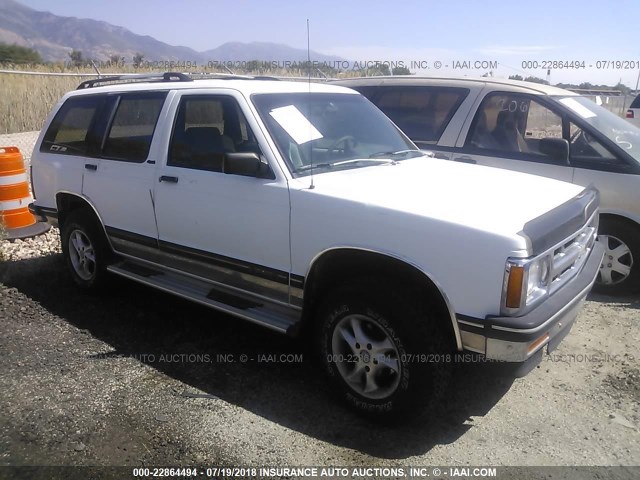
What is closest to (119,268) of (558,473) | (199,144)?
(199,144)

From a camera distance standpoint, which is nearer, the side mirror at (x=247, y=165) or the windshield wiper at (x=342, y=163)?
the side mirror at (x=247, y=165)

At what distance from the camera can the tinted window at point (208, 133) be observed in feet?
12.8

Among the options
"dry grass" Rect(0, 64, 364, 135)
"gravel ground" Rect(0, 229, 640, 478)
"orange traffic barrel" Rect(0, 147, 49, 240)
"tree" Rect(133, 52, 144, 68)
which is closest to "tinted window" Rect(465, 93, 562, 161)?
"gravel ground" Rect(0, 229, 640, 478)

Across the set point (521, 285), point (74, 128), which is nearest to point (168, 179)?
point (74, 128)

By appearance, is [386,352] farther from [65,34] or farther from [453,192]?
[65,34]

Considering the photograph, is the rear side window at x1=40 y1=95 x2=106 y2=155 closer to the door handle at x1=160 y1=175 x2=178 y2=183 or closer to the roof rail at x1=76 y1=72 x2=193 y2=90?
the roof rail at x1=76 y1=72 x2=193 y2=90

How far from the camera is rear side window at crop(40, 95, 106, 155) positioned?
5.03 m

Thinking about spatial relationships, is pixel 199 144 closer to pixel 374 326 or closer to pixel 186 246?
pixel 186 246

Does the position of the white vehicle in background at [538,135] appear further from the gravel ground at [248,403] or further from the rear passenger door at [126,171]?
the rear passenger door at [126,171]

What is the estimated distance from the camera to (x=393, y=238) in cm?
296

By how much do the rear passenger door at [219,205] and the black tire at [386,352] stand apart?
0.47 m

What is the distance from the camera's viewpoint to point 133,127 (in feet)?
15.3

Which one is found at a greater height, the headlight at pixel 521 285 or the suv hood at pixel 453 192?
the suv hood at pixel 453 192

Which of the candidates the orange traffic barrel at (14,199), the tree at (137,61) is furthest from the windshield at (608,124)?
the tree at (137,61)
